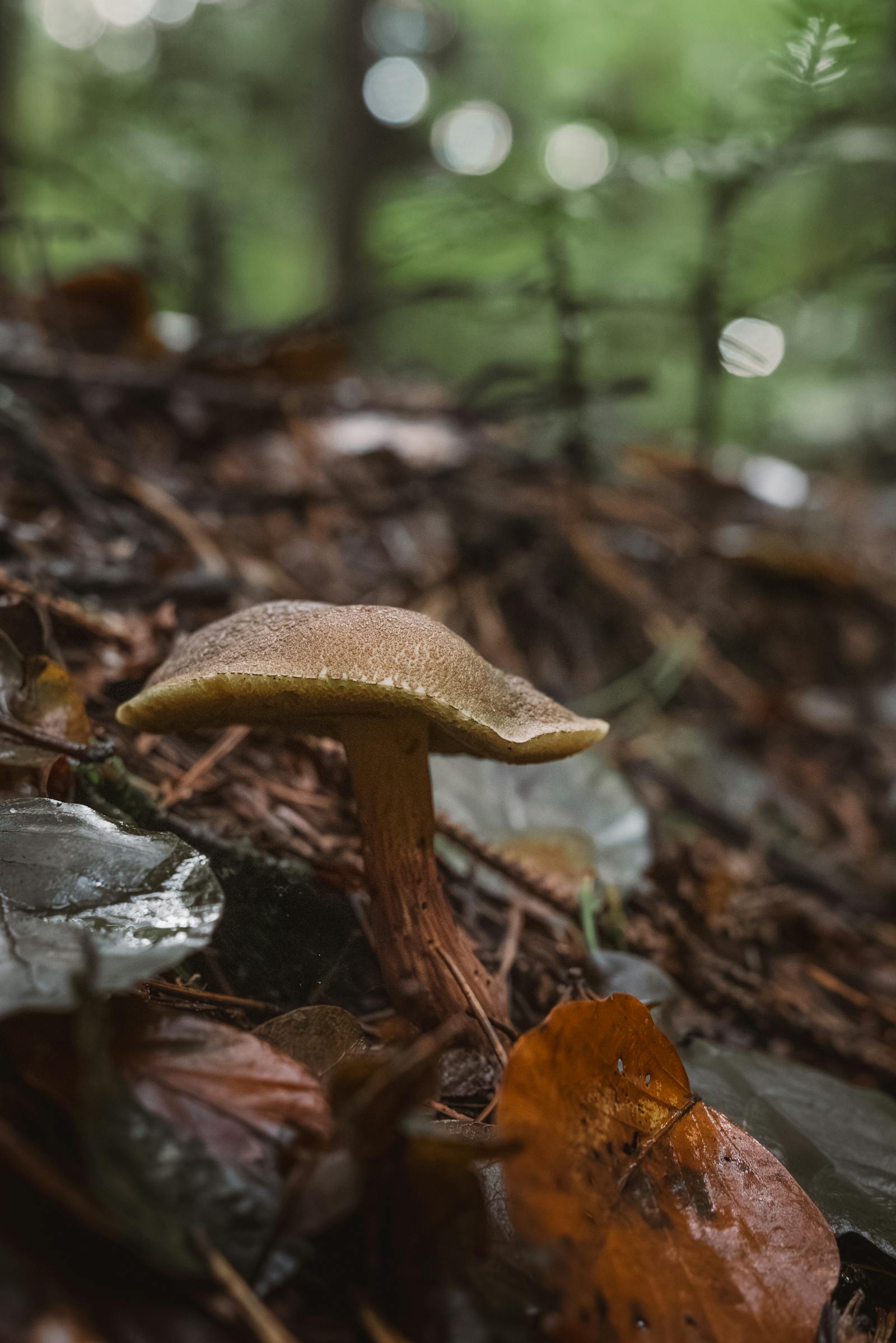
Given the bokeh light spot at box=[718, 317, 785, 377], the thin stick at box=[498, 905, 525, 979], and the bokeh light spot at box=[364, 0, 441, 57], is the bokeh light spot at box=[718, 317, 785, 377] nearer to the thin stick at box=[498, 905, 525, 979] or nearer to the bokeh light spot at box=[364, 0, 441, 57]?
the thin stick at box=[498, 905, 525, 979]

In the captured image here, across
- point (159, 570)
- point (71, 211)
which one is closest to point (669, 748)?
point (159, 570)

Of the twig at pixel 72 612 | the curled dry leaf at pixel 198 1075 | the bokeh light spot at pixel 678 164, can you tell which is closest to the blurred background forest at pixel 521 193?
the bokeh light spot at pixel 678 164

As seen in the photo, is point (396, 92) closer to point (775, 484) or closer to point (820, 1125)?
point (775, 484)

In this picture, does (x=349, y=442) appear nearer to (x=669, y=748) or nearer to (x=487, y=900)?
(x=669, y=748)

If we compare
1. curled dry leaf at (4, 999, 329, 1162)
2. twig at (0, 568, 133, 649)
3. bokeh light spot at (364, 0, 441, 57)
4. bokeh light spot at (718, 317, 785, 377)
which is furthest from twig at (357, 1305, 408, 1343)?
bokeh light spot at (364, 0, 441, 57)

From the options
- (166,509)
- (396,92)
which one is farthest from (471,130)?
(166,509)

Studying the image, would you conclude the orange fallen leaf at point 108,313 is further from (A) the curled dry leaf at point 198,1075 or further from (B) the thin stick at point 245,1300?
(B) the thin stick at point 245,1300
